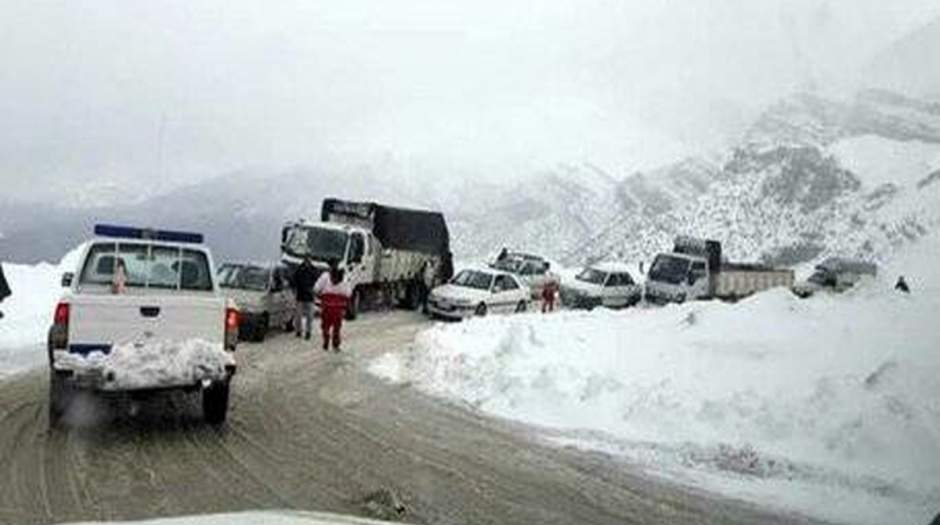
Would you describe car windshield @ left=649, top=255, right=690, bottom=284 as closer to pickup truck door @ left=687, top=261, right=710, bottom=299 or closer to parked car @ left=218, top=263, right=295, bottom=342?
pickup truck door @ left=687, top=261, right=710, bottom=299

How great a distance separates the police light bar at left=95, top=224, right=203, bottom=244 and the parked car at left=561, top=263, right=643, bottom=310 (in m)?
27.8

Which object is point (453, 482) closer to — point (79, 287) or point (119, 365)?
point (119, 365)

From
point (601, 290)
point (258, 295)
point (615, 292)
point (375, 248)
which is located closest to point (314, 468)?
point (258, 295)

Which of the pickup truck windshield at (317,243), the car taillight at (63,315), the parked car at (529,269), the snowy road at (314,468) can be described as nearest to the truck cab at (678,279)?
the parked car at (529,269)

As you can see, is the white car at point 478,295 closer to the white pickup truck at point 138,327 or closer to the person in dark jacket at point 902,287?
the person in dark jacket at point 902,287

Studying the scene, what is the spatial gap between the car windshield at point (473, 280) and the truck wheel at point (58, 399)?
21.4 m

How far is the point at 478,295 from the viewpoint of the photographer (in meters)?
33.6

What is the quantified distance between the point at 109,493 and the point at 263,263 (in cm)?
1721

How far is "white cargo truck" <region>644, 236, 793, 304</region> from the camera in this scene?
42.8m

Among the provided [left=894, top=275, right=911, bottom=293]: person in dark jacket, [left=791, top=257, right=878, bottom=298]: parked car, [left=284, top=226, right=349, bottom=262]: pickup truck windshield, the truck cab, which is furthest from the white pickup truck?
[left=791, top=257, right=878, bottom=298]: parked car

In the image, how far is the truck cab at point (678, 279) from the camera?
42.7 meters

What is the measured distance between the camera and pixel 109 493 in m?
9.84

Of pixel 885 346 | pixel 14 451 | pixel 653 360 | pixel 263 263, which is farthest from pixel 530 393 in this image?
pixel 263 263

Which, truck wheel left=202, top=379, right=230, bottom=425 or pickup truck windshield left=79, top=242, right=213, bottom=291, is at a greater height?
pickup truck windshield left=79, top=242, right=213, bottom=291
